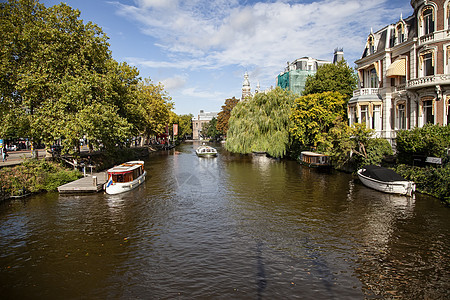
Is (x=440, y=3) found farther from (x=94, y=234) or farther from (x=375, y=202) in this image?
(x=94, y=234)

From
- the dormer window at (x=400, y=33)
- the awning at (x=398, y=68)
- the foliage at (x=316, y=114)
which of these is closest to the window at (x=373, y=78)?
the dormer window at (x=400, y=33)

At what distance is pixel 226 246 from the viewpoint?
1521cm

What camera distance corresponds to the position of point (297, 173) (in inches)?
1481

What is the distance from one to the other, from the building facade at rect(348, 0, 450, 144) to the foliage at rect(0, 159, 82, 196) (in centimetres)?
3395

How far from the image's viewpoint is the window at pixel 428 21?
27531 mm

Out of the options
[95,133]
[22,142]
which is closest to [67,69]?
[95,133]

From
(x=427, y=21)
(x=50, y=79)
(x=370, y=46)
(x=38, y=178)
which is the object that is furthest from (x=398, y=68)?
(x=38, y=178)

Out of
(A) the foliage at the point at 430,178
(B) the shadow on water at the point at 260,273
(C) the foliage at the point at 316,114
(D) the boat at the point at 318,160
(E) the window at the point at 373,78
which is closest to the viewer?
(B) the shadow on water at the point at 260,273

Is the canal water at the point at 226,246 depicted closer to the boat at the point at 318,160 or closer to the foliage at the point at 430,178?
the foliage at the point at 430,178

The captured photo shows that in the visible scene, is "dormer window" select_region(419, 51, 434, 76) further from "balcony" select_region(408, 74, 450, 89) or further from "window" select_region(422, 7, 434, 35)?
"window" select_region(422, 7, 434, 35)

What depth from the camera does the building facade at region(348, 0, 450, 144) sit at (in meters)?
26.6

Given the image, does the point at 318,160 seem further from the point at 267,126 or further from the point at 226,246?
the point at 226,246

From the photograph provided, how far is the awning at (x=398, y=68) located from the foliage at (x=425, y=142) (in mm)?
7908

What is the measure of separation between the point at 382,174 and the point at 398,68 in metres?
12.6
